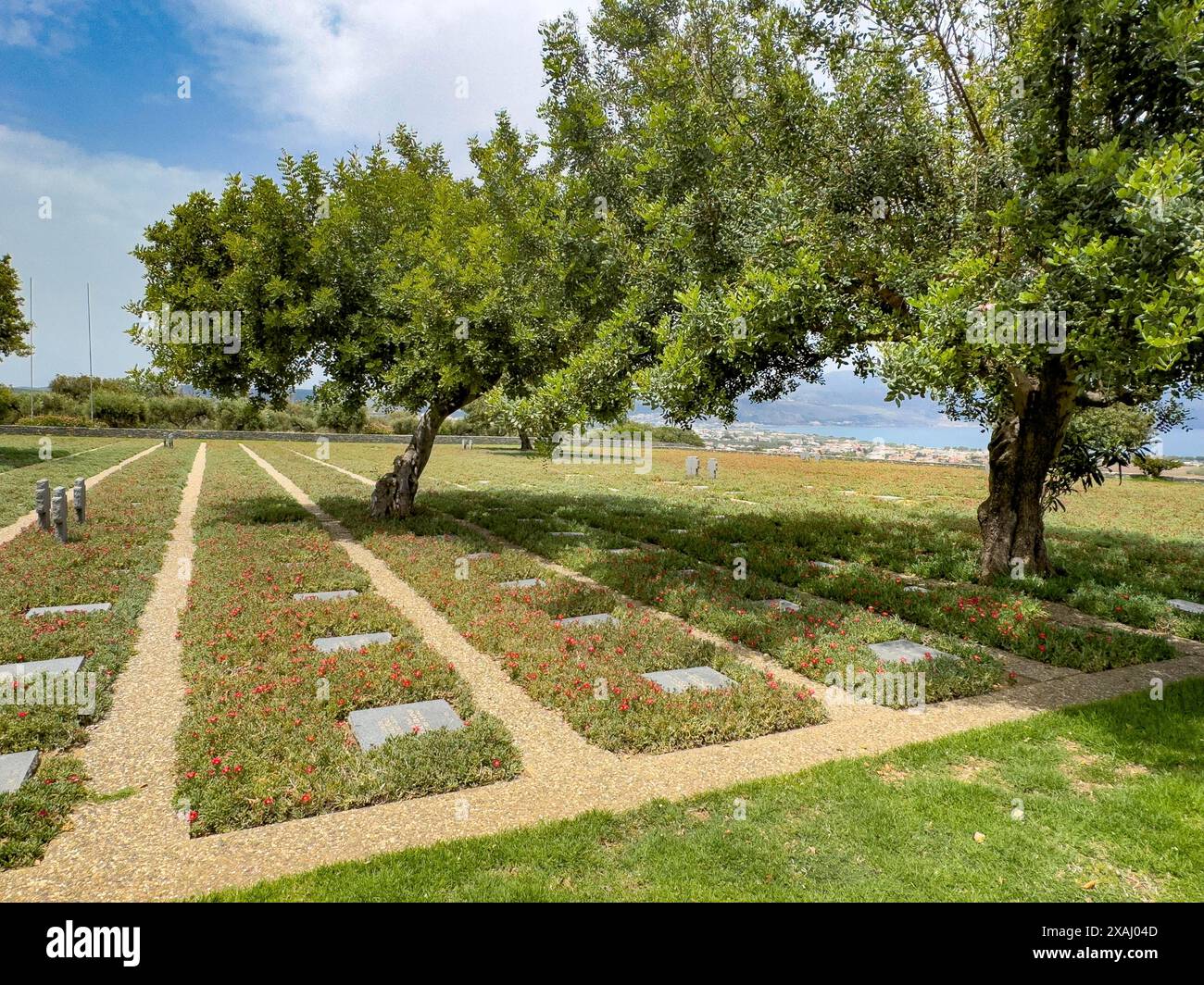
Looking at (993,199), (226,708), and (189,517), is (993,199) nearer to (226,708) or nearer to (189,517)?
(226,708)

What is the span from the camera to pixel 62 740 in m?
5.68

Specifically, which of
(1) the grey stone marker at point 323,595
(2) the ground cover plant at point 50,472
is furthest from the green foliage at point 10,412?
(1) the grey stone marker at point 323,595

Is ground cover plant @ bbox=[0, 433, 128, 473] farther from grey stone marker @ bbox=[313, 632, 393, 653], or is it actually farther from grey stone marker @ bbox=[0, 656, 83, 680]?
grey stone marker @ bbox=[313, 632, 393, 653]

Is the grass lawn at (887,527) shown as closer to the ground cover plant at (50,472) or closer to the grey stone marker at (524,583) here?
the grey stone marker at (524,583)

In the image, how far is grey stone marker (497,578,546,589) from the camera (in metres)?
11.1

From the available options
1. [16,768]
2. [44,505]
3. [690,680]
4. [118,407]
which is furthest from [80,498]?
[118,407]

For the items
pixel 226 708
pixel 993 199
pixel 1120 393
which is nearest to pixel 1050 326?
pixel 993 199

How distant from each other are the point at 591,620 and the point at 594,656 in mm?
1486

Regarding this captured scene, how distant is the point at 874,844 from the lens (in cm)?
454

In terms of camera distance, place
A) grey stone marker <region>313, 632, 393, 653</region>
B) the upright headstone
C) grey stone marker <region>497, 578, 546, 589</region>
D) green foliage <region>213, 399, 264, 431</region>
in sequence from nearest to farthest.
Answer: grey stone marker <region>313, 632, 393, 653</region> < grey stone marker <region>497, 578, 546, 589</region> < the upright headstone < green foliage <region>213, 399, 264, 431</region>

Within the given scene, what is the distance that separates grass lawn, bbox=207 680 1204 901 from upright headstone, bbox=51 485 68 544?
11922 millimetres

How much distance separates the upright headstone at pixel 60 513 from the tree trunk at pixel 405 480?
6.24m

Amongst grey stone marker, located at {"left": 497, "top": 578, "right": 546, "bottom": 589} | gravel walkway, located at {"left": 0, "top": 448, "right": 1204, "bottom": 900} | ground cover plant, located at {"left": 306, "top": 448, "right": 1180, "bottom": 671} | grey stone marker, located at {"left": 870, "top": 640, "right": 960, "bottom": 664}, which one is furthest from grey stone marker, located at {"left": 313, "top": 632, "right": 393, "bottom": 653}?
grey stone marker, located at {"left": 870, "top": 640, "right": 960, "bottom": 664}

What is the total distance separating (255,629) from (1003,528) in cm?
1227
